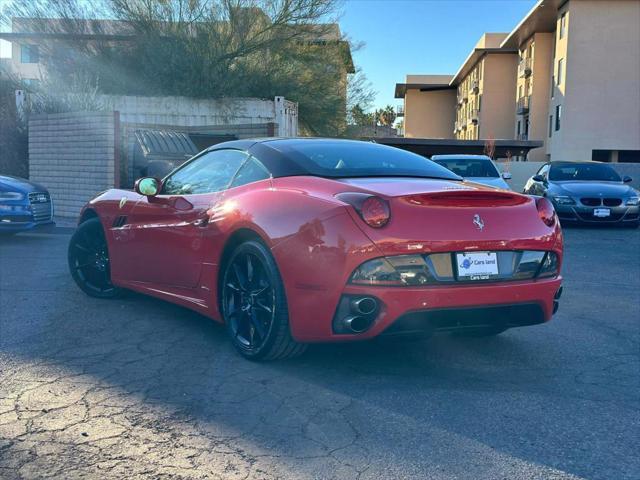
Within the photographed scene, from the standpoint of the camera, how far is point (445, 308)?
3.83m

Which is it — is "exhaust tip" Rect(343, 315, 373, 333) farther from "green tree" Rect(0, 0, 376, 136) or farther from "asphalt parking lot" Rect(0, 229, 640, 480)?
"green tree" Rect(0, 0, 376, 136)

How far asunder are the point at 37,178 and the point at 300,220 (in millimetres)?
12898

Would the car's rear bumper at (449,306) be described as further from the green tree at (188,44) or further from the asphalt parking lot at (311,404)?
the green tree at (188,44)

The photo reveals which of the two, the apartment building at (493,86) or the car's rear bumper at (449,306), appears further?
the apartment building at (493,86)

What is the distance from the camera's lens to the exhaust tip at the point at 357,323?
3.80 m

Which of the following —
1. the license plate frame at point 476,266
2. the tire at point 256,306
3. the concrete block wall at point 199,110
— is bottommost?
the tire at point 256,306

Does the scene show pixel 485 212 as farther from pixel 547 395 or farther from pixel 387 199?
pixel 547 395

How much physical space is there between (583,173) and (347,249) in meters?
12.7

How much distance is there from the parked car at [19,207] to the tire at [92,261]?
14.3ft

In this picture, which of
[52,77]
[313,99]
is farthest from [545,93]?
[52,77]

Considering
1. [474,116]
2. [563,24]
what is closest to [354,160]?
[563,24]

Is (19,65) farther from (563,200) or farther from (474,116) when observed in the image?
(563,200)

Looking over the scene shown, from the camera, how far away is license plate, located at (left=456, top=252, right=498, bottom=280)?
153 inches

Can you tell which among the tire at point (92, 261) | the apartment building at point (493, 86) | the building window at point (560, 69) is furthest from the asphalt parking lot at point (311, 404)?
the apartment building at point (493, 86)
